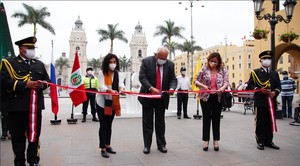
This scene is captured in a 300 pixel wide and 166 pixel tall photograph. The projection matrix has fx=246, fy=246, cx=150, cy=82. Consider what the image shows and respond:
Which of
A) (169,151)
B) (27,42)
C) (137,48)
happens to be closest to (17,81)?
(27,42)

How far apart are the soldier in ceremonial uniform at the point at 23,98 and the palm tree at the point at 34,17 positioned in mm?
31580

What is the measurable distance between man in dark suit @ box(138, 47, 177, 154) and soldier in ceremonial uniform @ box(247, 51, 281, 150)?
181cm

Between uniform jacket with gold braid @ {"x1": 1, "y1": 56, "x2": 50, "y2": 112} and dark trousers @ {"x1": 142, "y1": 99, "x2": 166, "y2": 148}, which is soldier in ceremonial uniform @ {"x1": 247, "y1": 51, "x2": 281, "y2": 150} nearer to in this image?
dark trousers @ {"x1": 142, "y1": 99, "x2": 166, "y2": 148}

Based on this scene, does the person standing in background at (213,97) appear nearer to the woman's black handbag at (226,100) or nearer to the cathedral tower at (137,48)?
the woman's black handbag at (226,100)

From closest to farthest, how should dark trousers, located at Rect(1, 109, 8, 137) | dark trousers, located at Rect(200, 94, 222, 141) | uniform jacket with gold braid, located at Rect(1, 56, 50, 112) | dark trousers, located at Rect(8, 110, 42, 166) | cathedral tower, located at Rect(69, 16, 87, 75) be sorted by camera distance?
uniform jacket with gold braid, located at Rect(1, 56, 50, 112)
dark trousers, located at Rect(8, 110, 42, 166)
dark trousers, located at Rect(200, 94, 222, 141)
dark trousers, located at Rect(1, 109, 8, 137)
cathedral tower, located at Rect(69, 16, 87, 75)

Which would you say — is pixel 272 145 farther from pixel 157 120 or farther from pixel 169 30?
pixel 169 30

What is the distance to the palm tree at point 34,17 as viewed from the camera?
104 feet

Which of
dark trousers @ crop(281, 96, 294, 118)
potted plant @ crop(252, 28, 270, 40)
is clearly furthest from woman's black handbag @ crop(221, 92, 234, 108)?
potted plant @ crop(252, 28, 270, 40)

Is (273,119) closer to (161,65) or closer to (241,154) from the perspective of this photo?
(241,154)

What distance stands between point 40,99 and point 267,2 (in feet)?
54.5

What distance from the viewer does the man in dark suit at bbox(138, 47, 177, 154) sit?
4707 millimetres

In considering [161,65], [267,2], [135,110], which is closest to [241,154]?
[161,65]

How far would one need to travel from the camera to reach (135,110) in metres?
10.4

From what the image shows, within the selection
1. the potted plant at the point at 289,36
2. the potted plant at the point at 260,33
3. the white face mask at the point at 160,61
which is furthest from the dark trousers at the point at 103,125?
the potted plant at the point at 289,36
